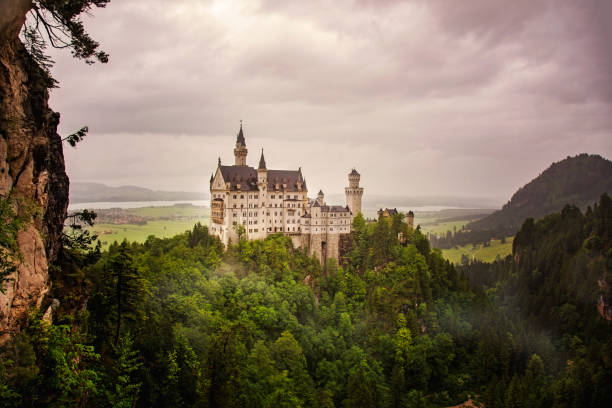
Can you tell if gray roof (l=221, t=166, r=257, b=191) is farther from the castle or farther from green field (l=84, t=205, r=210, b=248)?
green field (l=84, t=205, r=210, b=248)

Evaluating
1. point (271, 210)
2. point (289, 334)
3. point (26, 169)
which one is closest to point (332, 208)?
point (271, 210)

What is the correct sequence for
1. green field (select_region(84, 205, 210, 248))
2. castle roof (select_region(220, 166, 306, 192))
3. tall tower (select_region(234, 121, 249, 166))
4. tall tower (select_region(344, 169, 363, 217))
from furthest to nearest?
green field (select_region(84, 205, 210, 248)) < tall tower (select_region(344, 169, 363, 217)) < tall tower (select_region(234, 121, 249, 166)) < castle roof (select_region(220, 166, 306, 192))

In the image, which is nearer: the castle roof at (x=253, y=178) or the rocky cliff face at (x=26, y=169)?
the rocky cliff face at (x=26, y=169)

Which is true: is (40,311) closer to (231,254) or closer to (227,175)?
(231,254)

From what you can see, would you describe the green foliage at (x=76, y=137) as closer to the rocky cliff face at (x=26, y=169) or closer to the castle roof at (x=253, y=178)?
the rocky cliff face at (x=26, y=169)

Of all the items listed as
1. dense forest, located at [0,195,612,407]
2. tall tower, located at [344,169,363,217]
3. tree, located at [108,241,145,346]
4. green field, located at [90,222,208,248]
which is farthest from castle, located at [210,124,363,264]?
tree, located at [108,241,145,346]

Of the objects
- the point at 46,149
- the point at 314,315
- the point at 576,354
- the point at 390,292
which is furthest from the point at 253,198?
the point at 576,354

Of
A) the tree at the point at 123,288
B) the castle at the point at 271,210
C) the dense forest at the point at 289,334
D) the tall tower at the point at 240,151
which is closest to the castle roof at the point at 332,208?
the castle at the point at 271,210
